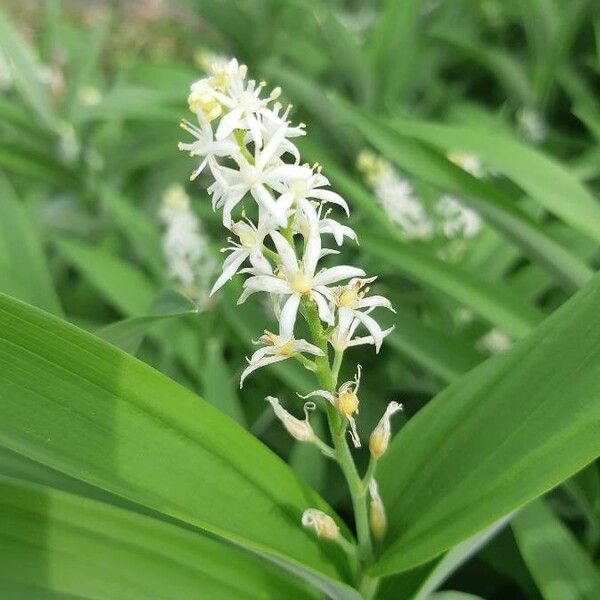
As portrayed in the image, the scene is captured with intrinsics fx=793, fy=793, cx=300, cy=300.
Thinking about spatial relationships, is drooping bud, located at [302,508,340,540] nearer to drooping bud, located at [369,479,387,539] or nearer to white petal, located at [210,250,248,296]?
drooping bud, located at [369,479,387,539]

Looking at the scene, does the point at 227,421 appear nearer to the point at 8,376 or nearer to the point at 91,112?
Result: the point at 8,376

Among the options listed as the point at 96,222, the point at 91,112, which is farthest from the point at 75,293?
the point at 91,112

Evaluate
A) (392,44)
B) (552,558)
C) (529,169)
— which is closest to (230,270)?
(552,558)

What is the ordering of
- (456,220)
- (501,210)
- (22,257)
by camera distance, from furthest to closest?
(22,257)
(456,220)
(501,210)

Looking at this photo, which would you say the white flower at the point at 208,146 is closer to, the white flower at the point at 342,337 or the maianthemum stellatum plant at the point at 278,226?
the maianthemum stellatum plant at the point at 278,226

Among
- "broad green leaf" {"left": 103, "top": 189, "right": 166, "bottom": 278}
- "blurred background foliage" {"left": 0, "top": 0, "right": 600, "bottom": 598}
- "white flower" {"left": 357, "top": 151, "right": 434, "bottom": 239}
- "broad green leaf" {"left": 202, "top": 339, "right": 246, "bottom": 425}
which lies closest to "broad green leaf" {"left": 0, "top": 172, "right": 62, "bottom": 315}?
"blurred background foliage" {"left": 0, "top": 0, "right": 600, "bottom": 598}

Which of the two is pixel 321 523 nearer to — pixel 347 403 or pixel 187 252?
pixel 347 403
